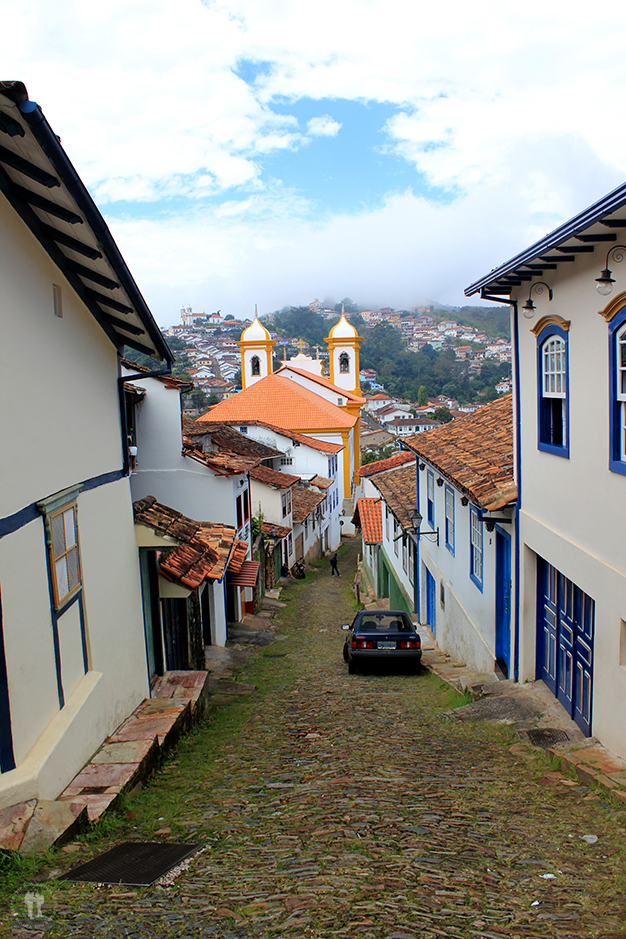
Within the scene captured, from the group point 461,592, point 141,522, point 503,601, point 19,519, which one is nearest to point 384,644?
point 461,592

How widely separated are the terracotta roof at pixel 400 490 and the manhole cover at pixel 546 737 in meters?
9.27

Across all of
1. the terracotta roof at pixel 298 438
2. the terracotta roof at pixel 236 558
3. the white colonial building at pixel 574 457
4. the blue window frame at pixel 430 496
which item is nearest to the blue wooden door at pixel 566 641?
A: the white colonial building at pixel 574 457

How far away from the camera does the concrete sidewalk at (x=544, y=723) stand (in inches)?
248

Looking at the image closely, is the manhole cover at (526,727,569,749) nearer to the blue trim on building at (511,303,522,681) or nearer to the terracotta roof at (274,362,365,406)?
the blue trim on building at (511,303,522,681)

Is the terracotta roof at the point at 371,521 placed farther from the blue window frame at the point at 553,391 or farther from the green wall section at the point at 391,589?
the blue window frame at the point at 553,391

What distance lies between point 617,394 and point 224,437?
21.7 metres

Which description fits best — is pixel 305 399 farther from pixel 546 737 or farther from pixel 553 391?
pixel 546 737

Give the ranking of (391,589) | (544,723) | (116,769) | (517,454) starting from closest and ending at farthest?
1. (116,769)
2. (544,723)
3. (517,454)
4. (391,589)

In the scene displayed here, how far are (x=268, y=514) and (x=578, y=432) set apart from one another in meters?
24.0

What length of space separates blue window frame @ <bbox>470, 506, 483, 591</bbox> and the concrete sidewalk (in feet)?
5.19

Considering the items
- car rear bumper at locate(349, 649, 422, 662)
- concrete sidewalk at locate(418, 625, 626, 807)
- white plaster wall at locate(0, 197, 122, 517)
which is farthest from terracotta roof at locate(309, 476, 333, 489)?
white plaster wall at locate(0, 197, 122, 517)

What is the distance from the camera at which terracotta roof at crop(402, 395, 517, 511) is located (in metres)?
9.93

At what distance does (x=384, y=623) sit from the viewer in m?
14.0

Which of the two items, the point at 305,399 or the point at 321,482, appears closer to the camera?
the point at 321,482
